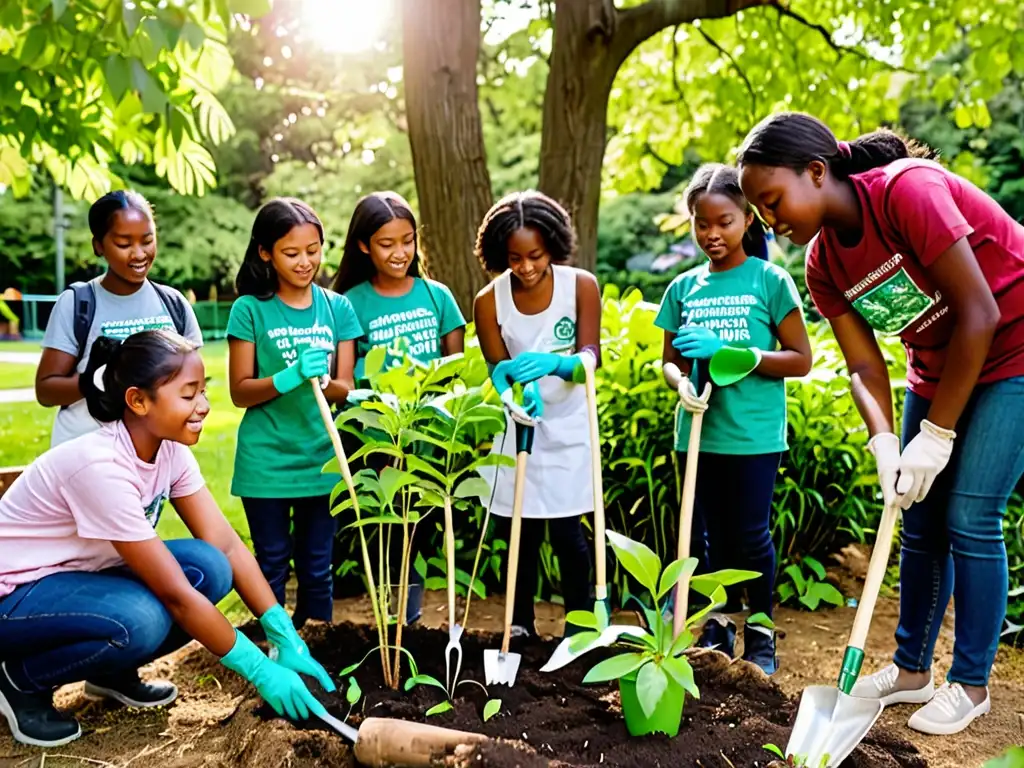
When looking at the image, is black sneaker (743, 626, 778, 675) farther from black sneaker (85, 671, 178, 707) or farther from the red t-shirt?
black sneaker (85, 671, 178, 707)

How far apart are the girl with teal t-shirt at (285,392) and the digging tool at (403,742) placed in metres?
0.86

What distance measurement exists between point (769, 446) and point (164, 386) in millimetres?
1598

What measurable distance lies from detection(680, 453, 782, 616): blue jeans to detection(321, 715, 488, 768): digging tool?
1034mm

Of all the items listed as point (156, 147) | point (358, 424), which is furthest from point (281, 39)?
point (358, 424)

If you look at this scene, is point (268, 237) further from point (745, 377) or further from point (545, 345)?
point (745, 377)

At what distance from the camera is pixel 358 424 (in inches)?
112

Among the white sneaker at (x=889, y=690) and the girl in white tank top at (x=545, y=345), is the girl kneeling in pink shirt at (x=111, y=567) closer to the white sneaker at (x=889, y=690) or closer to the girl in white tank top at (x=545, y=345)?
the girl in white tank top at (x=545, y=345)

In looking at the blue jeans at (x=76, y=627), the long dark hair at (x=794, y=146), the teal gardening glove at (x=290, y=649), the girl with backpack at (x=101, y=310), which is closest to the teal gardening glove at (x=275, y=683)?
the teal gardening glove at (x=290, y=649)

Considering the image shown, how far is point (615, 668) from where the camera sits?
1.84 m

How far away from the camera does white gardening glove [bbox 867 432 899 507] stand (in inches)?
80.2

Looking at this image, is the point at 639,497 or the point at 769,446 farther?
the point at 639,497

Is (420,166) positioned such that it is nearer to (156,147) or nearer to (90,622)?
(156,147)

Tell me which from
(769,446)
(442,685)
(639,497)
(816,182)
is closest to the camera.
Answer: (816,182)

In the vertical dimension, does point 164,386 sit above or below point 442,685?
above
